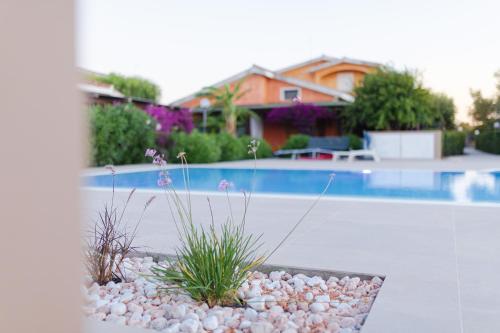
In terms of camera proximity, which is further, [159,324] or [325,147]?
[325,147]

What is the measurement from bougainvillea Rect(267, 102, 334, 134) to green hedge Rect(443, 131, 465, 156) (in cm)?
565

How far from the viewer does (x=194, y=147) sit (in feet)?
65.2

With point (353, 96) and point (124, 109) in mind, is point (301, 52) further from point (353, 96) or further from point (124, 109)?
point (124, 109)

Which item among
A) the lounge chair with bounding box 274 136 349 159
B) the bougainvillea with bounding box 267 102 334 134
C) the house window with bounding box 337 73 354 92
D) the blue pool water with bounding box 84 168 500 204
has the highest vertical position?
the house window with bounding box 337 73 354 92

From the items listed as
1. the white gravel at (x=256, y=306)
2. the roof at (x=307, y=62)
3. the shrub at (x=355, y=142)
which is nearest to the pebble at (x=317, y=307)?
the white gravel at (x=256, y=306)

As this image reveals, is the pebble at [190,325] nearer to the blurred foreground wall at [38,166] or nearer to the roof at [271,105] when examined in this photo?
the blurred foreground wall at [38,166]

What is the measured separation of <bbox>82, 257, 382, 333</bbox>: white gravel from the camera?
9.05ft

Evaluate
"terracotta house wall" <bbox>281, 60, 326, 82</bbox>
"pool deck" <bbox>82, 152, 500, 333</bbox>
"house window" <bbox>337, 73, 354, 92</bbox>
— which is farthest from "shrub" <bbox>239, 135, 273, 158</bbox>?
"pool deck" <bbox>82, 152, 500, 333</bbox>

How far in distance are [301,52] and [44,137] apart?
34906 mm

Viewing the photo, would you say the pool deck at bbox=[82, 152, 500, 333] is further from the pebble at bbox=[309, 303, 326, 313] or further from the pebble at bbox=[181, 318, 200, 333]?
the pebble at bbox=[181, 318, 200, 333]

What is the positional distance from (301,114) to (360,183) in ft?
40.2

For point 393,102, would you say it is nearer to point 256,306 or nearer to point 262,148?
point 262,148

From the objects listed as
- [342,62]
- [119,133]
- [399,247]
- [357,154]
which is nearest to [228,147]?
[357,154]

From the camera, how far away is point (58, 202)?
1101mm
